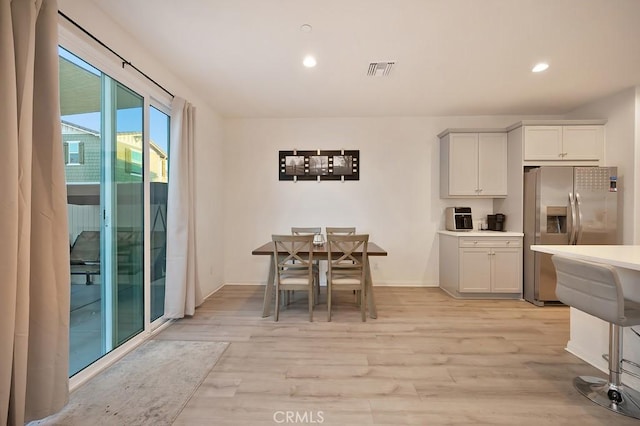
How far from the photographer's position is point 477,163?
155 inches

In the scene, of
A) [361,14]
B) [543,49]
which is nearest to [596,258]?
[543,49]

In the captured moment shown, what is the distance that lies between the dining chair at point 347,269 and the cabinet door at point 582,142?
3.23 m

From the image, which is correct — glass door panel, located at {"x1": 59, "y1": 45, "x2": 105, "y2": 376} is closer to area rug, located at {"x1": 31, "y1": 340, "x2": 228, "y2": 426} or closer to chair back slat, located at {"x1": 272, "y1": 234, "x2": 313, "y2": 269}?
area rug, located at {"x1": 31, "y1": 340, "x2": 228, "y2": 426}

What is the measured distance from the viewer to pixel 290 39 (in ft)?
7.55

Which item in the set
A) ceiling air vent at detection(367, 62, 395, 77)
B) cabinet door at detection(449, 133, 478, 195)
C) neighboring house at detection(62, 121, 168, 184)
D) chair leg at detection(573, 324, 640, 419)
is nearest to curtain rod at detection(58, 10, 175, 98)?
neighboring house at detection(62, 121, 168, 184)

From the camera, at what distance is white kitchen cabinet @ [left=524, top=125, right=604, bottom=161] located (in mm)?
3555

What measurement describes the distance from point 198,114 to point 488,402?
4198 millimetres

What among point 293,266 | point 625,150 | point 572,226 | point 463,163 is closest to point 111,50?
point 293,266

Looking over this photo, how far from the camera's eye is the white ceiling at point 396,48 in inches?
77.4

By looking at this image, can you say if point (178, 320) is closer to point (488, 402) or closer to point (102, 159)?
point (102, 159)

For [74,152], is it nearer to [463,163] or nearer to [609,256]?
[609,256]

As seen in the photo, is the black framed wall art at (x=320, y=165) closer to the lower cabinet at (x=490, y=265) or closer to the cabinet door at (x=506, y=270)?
the lower cabinet at (x=490, y=265)

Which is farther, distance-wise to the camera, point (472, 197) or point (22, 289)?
point (472, 197)

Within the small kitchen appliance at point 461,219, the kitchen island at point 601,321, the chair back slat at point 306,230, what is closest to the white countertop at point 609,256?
the kitchen island at point 601,321
